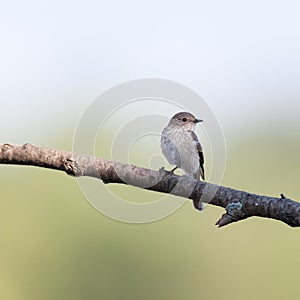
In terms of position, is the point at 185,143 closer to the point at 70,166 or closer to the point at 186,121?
the point at 186,121

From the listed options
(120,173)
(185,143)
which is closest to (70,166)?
(120,173)

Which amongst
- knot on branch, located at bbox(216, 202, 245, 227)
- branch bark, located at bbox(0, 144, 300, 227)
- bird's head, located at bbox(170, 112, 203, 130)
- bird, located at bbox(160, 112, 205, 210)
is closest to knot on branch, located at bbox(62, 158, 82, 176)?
branch bark, located at bbox(0, 144, 300, 227)

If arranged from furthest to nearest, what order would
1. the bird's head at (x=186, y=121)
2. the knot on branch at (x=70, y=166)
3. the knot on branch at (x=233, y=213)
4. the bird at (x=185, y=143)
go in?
the bird's head at (x=186, y=121)
the bird at (x=185, y=143)
the knot on branch at (x=70, y=166)
the knot on branch at (x=233, y=213)

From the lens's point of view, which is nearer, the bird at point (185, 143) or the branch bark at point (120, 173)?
the branch bark at point (120, 173)

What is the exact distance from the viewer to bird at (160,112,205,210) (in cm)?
751

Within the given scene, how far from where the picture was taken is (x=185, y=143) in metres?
7.82

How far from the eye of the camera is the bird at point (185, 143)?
296 inches

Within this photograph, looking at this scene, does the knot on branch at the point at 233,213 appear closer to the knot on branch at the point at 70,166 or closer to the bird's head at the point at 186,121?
the knot on branch at the point at 70,166

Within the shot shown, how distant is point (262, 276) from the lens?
18.6 metres

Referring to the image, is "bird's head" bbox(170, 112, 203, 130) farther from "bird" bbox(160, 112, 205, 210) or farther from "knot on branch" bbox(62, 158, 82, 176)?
"knot on branch" bbox(62, 158, 82, 176)

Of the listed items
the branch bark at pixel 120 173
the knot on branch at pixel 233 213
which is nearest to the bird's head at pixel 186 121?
the branch bark at pixel 120 173

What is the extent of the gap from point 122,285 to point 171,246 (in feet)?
4.75

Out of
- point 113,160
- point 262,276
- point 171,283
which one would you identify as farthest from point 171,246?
point 113,160

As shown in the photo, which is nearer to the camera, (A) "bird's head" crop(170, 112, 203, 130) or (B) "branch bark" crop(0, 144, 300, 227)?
(B) "branch bark" crop(0, 144, 300, 227)
